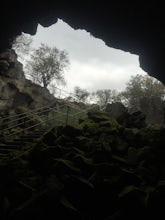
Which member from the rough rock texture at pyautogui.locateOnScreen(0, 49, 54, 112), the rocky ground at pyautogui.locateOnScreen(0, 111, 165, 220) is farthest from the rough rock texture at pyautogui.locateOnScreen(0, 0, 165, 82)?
the rough rock texture at pyautogui.locateOnScreen(0, 49, 54, 112)

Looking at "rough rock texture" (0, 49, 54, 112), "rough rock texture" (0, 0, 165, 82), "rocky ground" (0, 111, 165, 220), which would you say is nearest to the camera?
"rocky ground" (0, 111, 165, 220)

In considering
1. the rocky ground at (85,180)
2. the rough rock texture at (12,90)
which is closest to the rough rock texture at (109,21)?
the rocky ground at (85,180)

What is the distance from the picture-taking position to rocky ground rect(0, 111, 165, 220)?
622cm

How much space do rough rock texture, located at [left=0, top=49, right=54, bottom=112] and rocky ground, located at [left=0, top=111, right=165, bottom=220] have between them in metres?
13.3

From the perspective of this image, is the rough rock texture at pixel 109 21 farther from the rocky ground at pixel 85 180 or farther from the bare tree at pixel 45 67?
the bare tree at pixel 45 67

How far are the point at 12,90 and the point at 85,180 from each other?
18634 mm

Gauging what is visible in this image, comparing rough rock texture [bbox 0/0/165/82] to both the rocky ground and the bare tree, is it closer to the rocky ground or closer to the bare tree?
the rocky ground

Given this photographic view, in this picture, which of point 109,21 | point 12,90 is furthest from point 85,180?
point 12,90

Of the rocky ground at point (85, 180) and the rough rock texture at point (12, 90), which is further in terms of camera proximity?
the rough rock texture at point (12, 90)

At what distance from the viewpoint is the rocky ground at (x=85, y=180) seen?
622 centimetres

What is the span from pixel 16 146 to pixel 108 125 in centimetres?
405

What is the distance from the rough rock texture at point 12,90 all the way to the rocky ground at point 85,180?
525 inches

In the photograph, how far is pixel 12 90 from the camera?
24.0 m

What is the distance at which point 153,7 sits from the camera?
767cm
